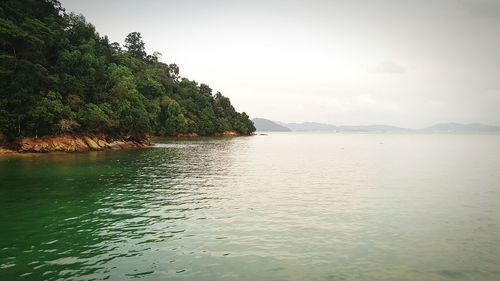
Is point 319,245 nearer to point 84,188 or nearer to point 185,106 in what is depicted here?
point 84,188

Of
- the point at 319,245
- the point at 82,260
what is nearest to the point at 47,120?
the point at 82,260

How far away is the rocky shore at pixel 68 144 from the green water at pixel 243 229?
113ft

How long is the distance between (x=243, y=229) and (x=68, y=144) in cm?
6533

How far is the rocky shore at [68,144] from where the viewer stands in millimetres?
66562

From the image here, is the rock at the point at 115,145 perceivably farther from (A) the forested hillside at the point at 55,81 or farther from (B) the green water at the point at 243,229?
(B) the green water at the point at 243,229

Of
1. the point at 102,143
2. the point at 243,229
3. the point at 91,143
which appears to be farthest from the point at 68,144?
the point at 243,229

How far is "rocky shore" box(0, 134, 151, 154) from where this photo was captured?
66.6 m

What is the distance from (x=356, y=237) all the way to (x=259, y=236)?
18.0ft

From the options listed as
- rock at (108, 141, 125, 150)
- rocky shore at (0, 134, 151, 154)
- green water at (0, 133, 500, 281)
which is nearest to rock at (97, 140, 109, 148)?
rocky shore at (0, 134, 151, 154)

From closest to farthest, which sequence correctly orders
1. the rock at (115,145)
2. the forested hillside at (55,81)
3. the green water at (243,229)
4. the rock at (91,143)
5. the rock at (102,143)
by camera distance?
the green water at (243,229) → the forested hillside at (55,81) → the rock at (91,143) → the rock at (102,143) → the rock at (115,145)

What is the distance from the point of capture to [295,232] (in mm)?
20156

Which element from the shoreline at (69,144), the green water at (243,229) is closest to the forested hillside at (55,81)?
the shoreline at (69,144)

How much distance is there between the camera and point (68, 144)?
73250mm

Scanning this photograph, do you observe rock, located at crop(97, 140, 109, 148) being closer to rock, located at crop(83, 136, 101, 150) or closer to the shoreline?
the shoreline
